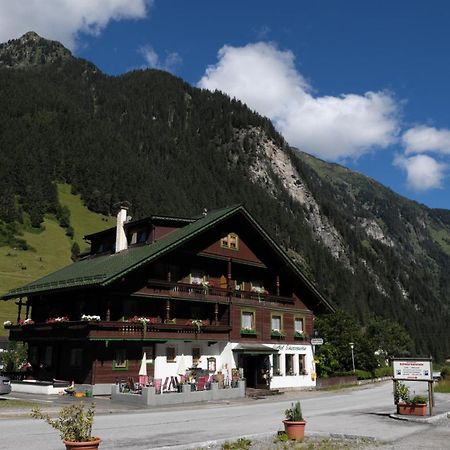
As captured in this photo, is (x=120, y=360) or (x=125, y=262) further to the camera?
(x=125, y=262)

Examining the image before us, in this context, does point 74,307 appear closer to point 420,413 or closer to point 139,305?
point 139,305

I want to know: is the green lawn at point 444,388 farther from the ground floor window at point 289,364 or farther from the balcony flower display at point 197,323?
the balcony flower display at point 197,323

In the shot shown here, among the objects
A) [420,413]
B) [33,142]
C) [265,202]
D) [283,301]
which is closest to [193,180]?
[265,202]

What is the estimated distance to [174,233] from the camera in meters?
41.4

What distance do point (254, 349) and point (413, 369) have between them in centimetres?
1779

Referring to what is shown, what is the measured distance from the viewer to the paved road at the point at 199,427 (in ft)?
49.9

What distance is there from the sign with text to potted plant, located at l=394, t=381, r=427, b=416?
0.62 m

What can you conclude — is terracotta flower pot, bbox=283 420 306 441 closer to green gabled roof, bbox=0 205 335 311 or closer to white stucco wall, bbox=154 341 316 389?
green gabled roof, bbox=0 205 335 311

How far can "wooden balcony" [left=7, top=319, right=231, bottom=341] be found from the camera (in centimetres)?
3192

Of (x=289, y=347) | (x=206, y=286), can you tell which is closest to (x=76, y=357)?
(x=206, y=286)

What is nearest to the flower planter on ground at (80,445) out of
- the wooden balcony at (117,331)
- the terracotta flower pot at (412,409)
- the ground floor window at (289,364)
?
the terracotta flower pot at (412,409)

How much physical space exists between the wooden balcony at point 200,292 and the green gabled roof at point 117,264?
2.20 metres

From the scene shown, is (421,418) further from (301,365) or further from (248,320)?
(301,365)

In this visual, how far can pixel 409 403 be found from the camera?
22547 mm
